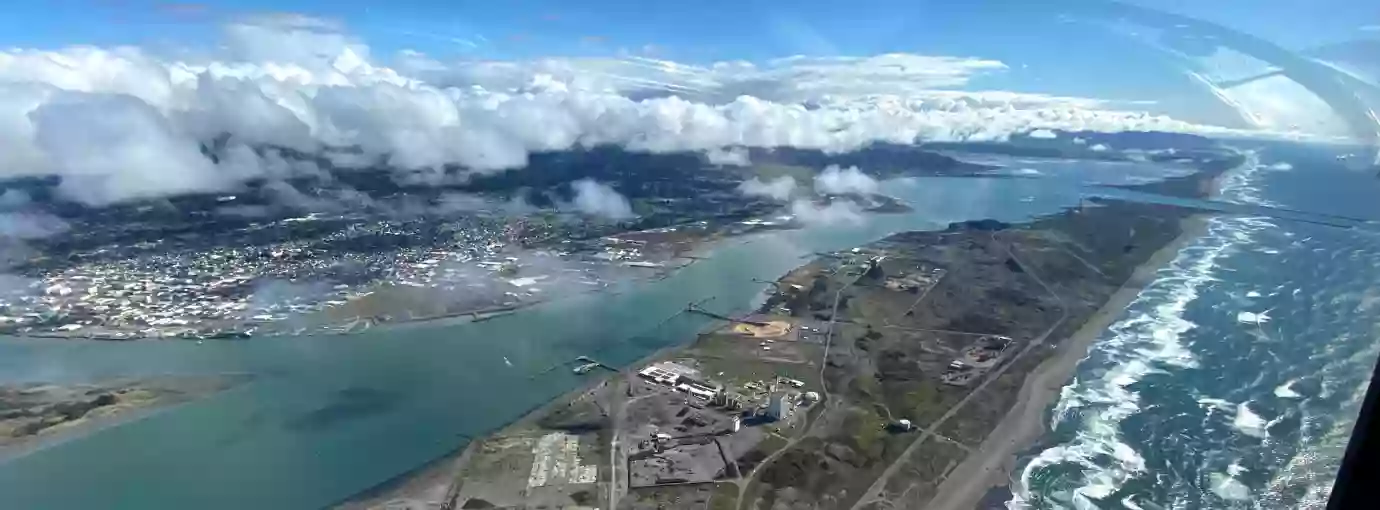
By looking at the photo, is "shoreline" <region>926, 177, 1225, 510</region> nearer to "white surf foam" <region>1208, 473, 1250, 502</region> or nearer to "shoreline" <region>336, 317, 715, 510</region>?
"white surf foam" <region>1208, 473, 1250, 502</region>

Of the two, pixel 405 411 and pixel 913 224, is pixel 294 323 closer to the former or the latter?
pixel 405 411

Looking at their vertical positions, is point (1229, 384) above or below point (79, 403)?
above

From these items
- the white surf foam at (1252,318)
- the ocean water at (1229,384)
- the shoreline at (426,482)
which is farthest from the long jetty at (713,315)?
the white surf foam at (1252,318)

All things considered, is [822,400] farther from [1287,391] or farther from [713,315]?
[1287,391]

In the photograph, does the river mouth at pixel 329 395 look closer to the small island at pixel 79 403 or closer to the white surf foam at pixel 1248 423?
the small island at pixel 79 403

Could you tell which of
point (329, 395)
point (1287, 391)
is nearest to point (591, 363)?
point (329, 395)

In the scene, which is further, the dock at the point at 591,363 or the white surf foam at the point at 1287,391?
the dock at the point at 591,363

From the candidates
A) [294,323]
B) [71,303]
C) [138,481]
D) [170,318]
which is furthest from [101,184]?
[138,481]
